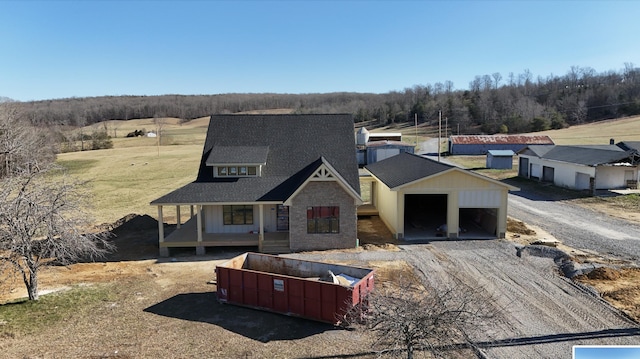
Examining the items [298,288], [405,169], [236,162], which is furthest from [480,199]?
[298,288]

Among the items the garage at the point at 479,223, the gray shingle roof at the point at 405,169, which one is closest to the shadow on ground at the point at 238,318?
the gray shingle roof at the point at 405,169

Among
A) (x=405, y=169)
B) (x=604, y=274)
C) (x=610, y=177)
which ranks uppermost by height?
(x=405, y=169)

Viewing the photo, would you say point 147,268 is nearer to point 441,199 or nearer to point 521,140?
point 441,199

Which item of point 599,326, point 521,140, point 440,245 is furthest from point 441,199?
point 521,140

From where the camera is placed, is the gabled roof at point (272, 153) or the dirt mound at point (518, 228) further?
the dirt mound at point (518, 228)

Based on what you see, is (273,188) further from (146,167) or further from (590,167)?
(146,167)

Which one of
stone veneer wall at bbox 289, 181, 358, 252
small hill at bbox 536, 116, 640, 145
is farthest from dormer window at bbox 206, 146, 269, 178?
small hill at bbox 536, 116, 640, 145

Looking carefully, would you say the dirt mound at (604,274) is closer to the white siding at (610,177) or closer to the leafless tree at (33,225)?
the leafless tree at (33,225)
